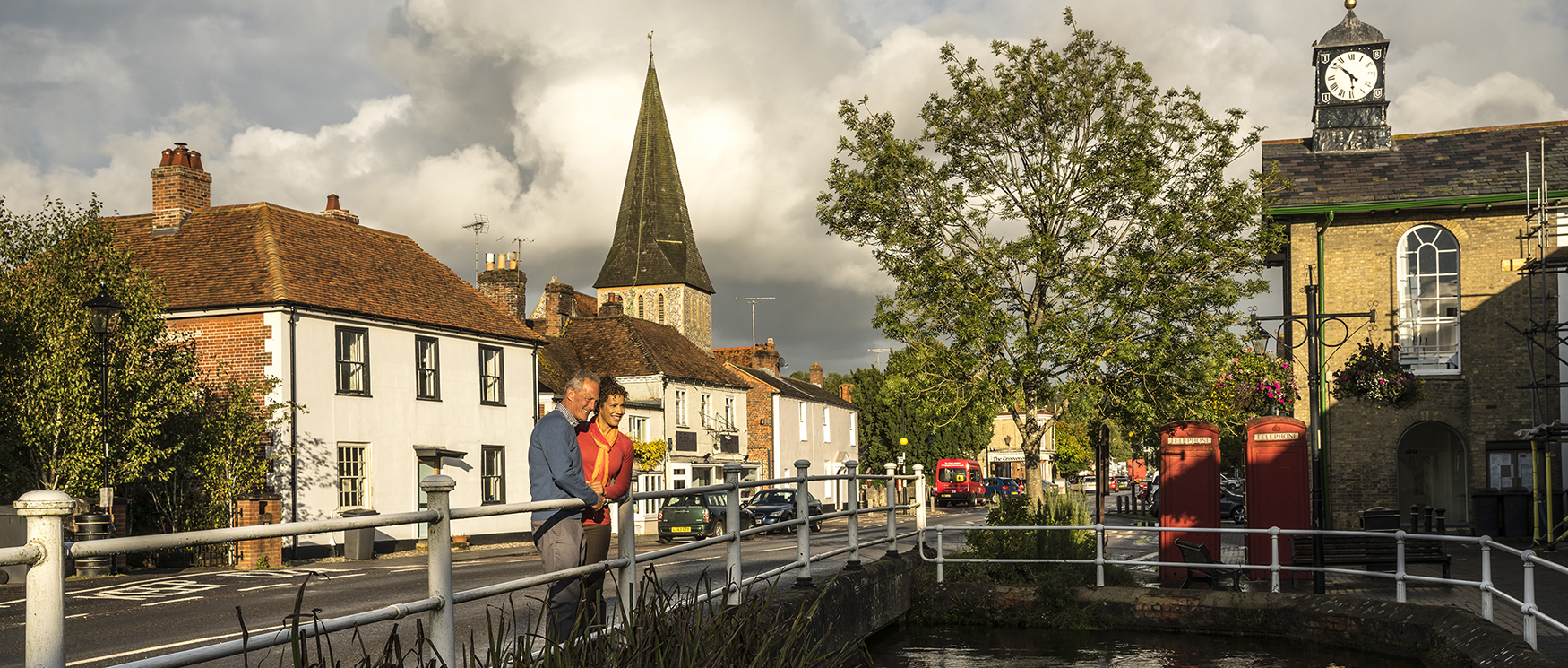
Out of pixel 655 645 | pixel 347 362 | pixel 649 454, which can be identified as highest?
pixel 347 362

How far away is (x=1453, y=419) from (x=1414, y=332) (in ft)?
6.15

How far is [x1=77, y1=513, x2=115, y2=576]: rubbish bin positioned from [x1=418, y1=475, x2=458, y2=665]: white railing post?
16.3m

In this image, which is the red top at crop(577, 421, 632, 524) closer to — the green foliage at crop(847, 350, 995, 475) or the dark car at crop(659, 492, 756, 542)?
the dark car at crop(659, 492, 756, 542)

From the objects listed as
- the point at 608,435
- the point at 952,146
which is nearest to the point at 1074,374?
the point at 952,146

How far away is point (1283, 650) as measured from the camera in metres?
11.1

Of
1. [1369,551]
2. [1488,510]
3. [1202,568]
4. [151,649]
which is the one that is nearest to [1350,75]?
[1488,510]

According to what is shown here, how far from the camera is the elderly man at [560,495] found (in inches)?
259

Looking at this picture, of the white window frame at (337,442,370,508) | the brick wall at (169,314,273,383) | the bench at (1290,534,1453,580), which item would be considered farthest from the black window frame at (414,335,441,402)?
the bench at (1290,534,1453,580)

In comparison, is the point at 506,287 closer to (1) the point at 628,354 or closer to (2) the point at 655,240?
(1) the point at 628,354

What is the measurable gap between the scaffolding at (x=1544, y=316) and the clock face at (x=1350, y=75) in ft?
12.2

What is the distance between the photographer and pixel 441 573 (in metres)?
4.26

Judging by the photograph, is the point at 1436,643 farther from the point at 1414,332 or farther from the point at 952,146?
the point at 1414,332

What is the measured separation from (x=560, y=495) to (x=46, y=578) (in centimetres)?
418

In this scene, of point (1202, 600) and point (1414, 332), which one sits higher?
point (1414, 332)
